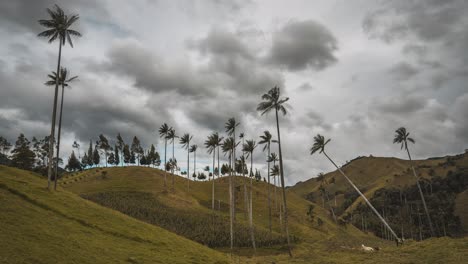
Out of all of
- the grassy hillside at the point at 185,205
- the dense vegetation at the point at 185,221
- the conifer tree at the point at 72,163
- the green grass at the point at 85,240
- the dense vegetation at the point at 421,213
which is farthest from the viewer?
the conifer tree at the point at 72,163

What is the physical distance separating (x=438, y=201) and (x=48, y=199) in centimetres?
18079

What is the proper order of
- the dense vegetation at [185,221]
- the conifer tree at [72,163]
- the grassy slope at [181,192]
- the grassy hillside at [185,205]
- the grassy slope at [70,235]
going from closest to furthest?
the grassy slope at [70,235] < the dense vegetation at [185,221] < the grassy hillside at [185,205] < the grassy slope at [181,192] < the conifer tree at [72,163]

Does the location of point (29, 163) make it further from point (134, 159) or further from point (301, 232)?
point (301, 232)

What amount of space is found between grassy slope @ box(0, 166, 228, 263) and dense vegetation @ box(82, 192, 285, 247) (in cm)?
2460

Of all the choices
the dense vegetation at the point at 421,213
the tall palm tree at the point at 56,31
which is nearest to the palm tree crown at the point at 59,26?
the tall palm tree at the point at 56,31

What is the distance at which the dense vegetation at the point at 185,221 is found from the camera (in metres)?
70.8

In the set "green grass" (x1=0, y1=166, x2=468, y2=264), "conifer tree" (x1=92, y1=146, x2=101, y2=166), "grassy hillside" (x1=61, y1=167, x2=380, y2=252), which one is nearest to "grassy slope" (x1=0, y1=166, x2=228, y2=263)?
"green grass" (x1=0, y1=166, x2=468, y2=264)

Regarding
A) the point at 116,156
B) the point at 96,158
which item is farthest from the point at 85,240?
the point at 116,156

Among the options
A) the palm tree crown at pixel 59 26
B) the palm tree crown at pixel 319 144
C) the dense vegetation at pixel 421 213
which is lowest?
the dense vegetation at pixel 421 213

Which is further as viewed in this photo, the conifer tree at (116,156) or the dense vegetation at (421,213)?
the conifer tree at (116,156)

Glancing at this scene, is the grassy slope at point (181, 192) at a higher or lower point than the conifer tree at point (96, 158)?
lower

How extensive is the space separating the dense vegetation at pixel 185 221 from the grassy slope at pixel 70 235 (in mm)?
24603

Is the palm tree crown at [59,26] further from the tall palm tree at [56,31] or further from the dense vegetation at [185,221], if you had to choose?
the dense vegetation at [185,221]

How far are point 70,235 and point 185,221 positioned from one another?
5062cm
